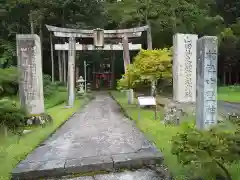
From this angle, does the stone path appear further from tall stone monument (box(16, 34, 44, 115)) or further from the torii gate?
the torii gate

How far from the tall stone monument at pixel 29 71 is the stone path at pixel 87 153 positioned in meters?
1.64

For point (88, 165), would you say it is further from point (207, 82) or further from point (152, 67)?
point (152, 67)

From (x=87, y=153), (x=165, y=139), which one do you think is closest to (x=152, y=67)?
(x=165, y=139)

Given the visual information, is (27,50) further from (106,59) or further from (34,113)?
(106,59)

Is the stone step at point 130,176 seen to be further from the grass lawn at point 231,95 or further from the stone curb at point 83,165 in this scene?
the grass lawn at point 231,95

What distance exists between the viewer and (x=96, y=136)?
7.09m

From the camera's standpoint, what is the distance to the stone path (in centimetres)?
466

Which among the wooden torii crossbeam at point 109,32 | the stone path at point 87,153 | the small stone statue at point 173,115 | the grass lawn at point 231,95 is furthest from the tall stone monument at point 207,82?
the wooden torii crossbeam at point 109,32

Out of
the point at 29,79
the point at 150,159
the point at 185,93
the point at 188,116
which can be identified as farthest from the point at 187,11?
the point at 150,159

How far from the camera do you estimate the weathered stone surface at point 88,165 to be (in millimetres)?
4672

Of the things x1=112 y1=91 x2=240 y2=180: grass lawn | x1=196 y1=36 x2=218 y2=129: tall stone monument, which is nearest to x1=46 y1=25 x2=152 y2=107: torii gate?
x1=112 y1=91 x2=240 y2=180: grass lawn

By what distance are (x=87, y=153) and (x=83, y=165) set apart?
30.3 inches

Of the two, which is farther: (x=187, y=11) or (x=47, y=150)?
(x=187, y=11)

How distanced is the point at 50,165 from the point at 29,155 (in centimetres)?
94
